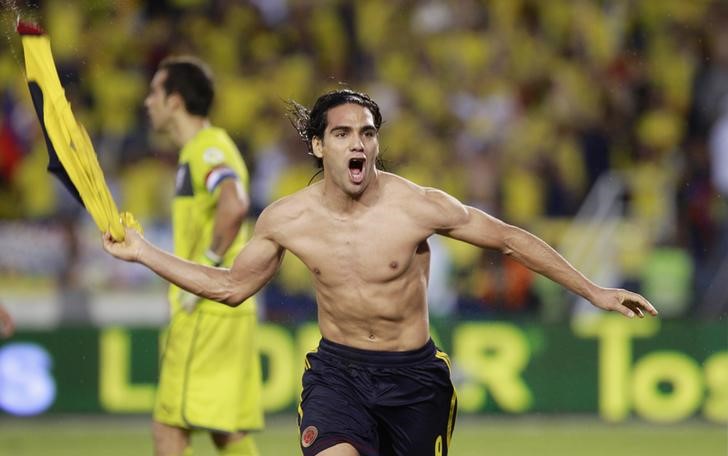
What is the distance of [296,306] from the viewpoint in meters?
14.5

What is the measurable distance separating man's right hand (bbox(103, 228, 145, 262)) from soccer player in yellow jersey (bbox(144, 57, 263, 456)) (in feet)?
6.12

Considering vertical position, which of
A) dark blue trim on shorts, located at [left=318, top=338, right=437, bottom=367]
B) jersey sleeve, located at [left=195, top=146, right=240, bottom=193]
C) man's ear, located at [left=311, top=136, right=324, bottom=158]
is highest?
man's ear, located at [left=311, top=136, right=324, bottom=158]

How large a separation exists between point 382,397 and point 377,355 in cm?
21

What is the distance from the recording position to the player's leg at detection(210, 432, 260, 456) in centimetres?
866

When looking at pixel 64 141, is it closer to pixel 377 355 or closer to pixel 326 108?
pixel 326 108

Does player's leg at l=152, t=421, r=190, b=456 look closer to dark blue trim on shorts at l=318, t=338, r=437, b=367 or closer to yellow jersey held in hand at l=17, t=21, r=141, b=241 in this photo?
dark blue trim on shorts at l=318, t=338, r=437, b=367

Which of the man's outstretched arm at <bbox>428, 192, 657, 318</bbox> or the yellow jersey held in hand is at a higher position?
the yellow jersey held in hand

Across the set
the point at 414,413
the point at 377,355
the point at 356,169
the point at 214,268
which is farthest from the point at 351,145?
the point at 414,413

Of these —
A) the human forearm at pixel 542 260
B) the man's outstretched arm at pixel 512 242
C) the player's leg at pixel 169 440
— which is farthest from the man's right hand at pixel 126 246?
the player's leg at pixel 169 440

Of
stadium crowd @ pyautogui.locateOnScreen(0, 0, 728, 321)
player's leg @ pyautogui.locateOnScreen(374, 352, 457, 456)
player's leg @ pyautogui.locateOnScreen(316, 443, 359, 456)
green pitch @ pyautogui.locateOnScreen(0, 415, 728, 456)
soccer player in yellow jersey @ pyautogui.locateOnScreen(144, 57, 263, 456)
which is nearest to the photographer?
player's leg @ pyautogui.locateOnScreen(316, 443, 359, 456)

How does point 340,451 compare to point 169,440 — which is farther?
point 169,440

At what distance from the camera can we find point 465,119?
16.8 meters

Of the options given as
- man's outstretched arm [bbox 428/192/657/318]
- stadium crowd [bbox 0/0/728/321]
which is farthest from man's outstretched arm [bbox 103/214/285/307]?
stadium crowd [bbox 0/0/728/321]

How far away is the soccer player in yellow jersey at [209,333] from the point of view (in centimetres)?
853
